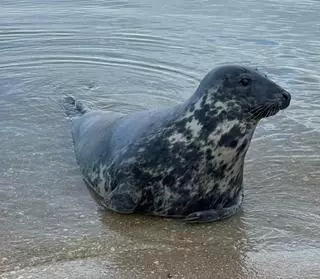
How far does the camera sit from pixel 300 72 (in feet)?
28.0

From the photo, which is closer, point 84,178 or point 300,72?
point 84,178

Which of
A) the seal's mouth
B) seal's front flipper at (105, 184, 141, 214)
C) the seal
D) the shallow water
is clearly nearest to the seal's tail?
the shallow water

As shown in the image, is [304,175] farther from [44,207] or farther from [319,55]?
[319,55]

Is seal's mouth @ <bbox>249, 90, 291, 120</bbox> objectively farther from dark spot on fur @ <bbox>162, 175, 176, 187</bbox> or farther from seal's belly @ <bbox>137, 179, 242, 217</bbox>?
dark spot on fur @ <bbox>162, 175, 176, 187</bbox>

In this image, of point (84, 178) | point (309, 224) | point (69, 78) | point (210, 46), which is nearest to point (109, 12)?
point (210, 46)

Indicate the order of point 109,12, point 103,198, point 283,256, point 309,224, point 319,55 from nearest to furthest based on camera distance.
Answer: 1. point 283,256
2. point 309,224
3. point 103,198
4. point 319,55
5. point 109,12

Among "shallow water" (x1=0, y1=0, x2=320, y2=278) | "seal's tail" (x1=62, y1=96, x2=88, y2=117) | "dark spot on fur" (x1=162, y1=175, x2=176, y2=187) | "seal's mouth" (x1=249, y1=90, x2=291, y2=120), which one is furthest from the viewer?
"seal's tail" (x1=62, y1=96, x2=88, y2=117)

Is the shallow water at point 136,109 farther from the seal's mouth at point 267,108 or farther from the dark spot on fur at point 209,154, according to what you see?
the seal's mouth at point 267,108

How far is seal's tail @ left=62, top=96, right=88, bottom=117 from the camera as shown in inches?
269

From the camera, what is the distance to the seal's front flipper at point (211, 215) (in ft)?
15.1

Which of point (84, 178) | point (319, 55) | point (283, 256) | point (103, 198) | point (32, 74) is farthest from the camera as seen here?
point (319, 55)

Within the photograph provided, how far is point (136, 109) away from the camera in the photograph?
23.5ft

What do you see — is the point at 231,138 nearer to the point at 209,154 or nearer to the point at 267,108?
the point at 209,154

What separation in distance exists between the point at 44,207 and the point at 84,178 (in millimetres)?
610
